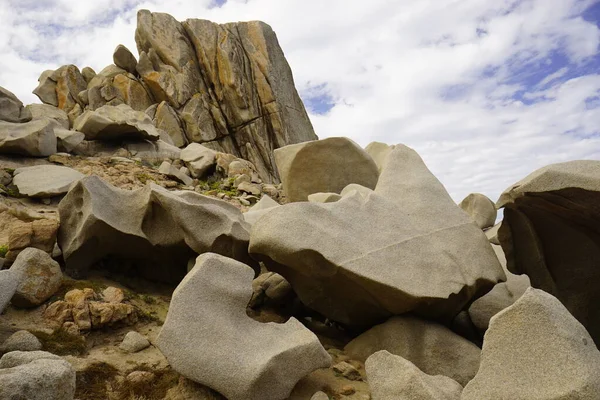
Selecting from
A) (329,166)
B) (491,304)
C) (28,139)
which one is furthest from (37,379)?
(28,139)

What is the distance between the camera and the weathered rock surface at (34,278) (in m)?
5.17

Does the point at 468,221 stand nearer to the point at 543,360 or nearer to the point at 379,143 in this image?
the point at 543,360

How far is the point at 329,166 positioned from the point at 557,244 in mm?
4960

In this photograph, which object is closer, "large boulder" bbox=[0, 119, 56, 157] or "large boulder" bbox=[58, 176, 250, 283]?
"large boulder" bbox=[58, 176, 250, 283]

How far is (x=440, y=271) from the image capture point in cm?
546

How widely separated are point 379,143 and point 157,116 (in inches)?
736

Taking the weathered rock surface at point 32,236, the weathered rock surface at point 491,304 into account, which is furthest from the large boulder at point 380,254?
the weathered rock surface at point 32,236

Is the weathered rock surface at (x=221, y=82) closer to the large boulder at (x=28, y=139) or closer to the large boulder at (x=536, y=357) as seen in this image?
the large boulder at (x=28, y=139)

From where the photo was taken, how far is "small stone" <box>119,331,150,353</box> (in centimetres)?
488

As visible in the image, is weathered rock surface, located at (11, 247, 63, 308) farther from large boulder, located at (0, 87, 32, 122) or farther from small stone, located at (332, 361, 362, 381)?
large boulder, located at (0, 87, 32, 122)

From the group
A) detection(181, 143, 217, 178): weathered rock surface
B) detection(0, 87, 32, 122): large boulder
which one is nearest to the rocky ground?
detection(0, 87, 32, 122): large boulder

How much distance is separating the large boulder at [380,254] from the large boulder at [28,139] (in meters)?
8.16

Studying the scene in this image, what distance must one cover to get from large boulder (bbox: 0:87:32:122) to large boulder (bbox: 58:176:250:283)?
8.02 m

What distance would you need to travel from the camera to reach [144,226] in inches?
252
